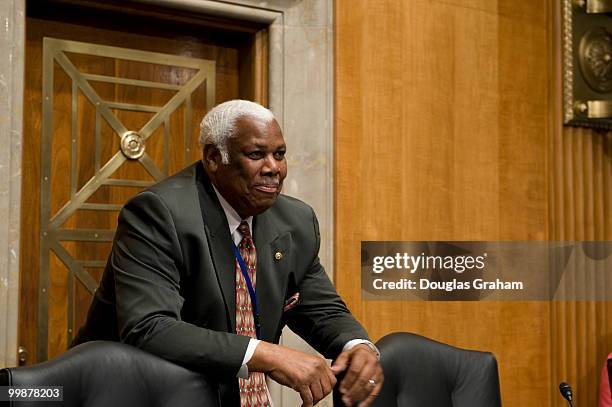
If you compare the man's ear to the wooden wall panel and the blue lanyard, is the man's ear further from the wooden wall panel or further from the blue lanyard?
the wooden wall panel

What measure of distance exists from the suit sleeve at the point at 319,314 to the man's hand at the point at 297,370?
30 cm

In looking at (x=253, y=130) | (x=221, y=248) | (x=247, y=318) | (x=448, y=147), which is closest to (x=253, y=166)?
(x=253, y=130)

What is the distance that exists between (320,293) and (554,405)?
217 centimetres

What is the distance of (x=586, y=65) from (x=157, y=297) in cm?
283

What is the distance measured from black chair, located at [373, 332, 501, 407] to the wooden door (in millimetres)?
1536

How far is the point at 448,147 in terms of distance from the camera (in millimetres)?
3748

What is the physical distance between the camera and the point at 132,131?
3.24m

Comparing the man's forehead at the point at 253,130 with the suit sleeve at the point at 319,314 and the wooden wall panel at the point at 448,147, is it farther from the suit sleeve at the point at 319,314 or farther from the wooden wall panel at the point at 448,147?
the wooden wall panel at the point at 448,147

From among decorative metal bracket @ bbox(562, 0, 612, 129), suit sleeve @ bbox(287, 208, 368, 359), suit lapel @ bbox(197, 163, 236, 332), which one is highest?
decorative metal bracket @ bbox(562, 0, 612, 129)

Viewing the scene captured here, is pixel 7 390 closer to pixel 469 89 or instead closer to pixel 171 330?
pixel 171 330

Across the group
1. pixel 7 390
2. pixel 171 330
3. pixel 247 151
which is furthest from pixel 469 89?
pixel 7 390

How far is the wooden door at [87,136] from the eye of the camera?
3039mm

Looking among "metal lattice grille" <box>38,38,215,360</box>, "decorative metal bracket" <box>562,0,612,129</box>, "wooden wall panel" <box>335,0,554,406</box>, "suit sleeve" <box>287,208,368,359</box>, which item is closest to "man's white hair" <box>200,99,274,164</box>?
"suit sleeve" <box>287,208,368,359</box>

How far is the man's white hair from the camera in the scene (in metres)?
2.01
